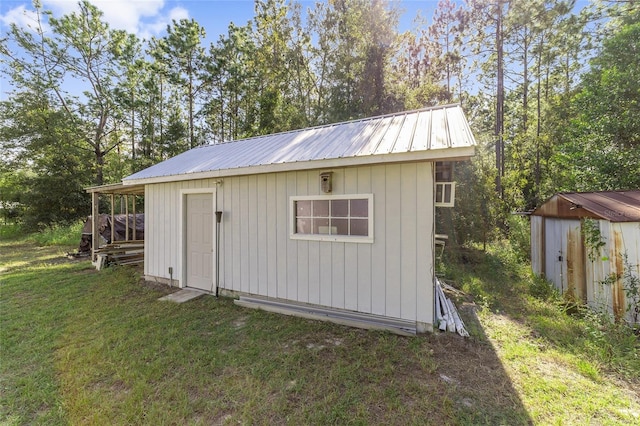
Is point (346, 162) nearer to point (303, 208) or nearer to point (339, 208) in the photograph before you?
point (339, 208)

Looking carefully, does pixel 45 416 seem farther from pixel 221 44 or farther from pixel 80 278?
pixel 221 44

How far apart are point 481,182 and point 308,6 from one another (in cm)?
1184

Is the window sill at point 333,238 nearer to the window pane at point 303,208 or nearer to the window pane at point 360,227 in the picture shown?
the window pane at point 360,227

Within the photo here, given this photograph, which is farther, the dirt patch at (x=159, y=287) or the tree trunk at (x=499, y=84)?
→ the tree trunk at (x=499, y=84)

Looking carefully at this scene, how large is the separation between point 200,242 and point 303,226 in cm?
244

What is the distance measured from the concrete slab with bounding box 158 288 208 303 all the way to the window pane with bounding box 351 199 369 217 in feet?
11.2

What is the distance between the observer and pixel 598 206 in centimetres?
436

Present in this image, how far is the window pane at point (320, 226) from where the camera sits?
414 centimetres

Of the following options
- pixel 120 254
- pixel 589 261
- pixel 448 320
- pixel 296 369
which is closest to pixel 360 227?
pixel 448 320

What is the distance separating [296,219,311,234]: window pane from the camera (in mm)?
4305

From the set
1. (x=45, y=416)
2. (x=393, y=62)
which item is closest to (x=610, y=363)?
(x=45, y=416)

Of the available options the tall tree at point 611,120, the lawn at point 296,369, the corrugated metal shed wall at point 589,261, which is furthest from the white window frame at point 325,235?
the tall tree at point 611,120

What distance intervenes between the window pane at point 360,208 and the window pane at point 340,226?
17cm

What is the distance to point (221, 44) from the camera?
1614 cm
